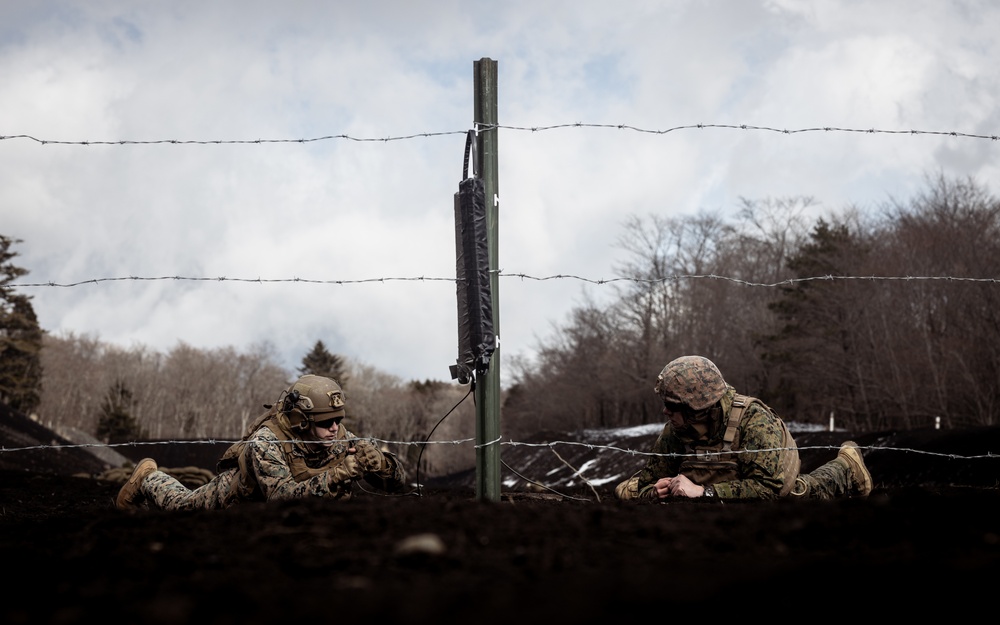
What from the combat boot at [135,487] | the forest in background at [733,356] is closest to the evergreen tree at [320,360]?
the forest in background at [733,356]

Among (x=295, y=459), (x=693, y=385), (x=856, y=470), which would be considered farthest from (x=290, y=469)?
(x=856, y=470)

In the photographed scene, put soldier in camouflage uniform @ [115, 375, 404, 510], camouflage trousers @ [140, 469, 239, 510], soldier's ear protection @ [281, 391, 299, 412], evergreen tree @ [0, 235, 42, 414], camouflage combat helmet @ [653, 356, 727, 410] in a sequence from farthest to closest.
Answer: evergreen tree @ [0, 235, 42, 414]
camouflage trousers @ [140, 469, 239, 510]
soldier's ear protection @ [281, 391, 299, 412]
camouflage combat helmet @ [653, 356, 727, 410]
soldier in camouflage uniform @ [115, 375, 404, 510]

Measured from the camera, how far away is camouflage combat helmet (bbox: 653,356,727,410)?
5965mm

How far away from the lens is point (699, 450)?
20.5ft

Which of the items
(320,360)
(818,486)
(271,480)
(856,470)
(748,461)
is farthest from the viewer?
(320,360)

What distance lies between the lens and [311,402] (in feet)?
20.3

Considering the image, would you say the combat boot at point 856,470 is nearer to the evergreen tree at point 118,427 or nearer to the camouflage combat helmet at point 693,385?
the camouflage combat helmet at point 693,385

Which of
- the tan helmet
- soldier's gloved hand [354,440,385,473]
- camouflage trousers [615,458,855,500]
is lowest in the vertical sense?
camouflage trousers [615,458,855,500]

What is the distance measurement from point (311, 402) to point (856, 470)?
3.81 metres

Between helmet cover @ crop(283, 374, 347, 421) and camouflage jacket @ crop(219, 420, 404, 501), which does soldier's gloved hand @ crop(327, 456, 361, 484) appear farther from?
helmet cover @ crop(283, 374, 347, 421)

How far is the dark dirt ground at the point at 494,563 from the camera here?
2.15 meters

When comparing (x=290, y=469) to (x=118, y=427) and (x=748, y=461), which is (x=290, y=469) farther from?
(x=118, y=427)

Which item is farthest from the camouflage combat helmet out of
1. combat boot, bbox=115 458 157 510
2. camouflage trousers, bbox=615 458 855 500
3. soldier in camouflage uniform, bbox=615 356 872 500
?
combat boot, bbox=115 458 157 510

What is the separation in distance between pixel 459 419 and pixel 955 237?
40.5 meters
